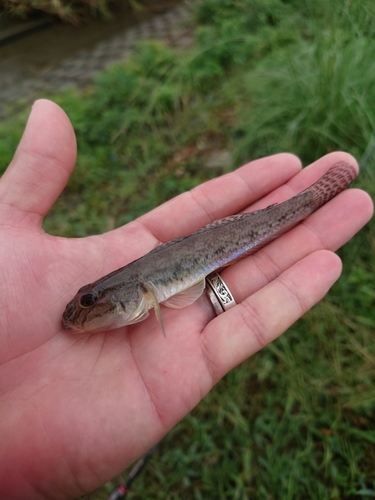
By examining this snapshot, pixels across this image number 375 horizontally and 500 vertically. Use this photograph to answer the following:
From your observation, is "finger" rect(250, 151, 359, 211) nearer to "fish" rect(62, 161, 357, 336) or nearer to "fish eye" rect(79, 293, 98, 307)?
"fish" rect(62, 161, 357, 336)

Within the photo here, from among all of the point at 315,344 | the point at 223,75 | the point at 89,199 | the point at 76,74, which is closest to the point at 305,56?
the point at 223,75

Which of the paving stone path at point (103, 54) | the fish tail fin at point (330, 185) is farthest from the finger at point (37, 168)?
the paving stone path at point (103, 54)

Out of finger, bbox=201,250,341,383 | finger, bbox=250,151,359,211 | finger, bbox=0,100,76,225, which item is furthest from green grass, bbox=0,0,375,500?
finger, bbox=0,100,76,225

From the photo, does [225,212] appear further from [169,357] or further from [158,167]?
[158,167]

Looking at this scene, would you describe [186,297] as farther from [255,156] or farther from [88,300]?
[255,156]

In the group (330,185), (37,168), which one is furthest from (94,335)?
(330,185)
